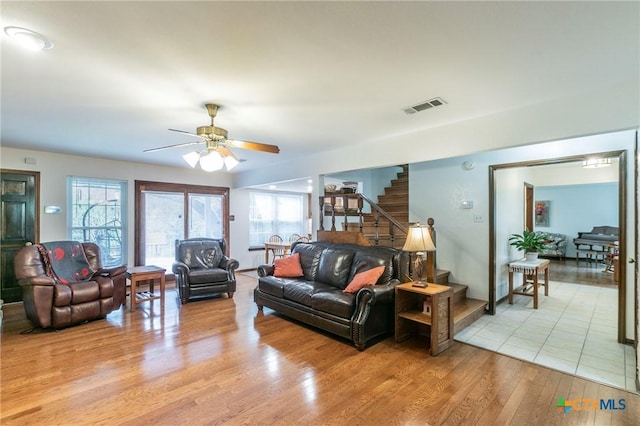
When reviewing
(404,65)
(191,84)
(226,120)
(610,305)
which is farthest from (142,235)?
(610,305)

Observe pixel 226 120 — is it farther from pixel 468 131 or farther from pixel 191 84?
pixel 468 131

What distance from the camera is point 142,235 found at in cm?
604

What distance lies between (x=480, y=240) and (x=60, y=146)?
6.49 meters

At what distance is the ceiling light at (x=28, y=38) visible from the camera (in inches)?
69.9

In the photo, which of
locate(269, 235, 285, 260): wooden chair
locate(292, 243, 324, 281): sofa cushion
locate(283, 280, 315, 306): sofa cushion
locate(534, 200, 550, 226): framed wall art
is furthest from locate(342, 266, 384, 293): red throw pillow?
locate(534, 200, 550, 226): framed wall art

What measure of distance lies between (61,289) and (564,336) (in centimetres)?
602

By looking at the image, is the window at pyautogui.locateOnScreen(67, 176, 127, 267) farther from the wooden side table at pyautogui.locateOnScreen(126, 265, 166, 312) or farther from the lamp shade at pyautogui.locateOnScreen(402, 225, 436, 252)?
the lamp shade at pyautogui.locateOnScreen(402, 225, 436, 252)

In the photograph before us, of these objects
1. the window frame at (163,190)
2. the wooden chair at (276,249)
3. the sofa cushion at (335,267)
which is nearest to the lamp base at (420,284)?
the sofa cushion at (335,267)

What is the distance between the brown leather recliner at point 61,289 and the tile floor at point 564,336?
4.53 meters

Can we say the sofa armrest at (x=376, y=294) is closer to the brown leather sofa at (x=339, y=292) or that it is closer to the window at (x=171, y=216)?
the brown leather sofa at (x=339, y=292)

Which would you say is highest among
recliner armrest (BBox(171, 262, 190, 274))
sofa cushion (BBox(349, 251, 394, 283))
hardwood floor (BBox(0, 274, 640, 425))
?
sofa cushion (BBox(349, 251, 394, 283))

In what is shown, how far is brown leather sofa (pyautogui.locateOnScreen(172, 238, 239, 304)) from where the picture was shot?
488 cm

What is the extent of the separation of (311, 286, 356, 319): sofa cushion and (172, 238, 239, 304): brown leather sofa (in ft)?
7.17

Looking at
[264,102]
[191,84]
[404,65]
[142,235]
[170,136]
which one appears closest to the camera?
[404,65]
